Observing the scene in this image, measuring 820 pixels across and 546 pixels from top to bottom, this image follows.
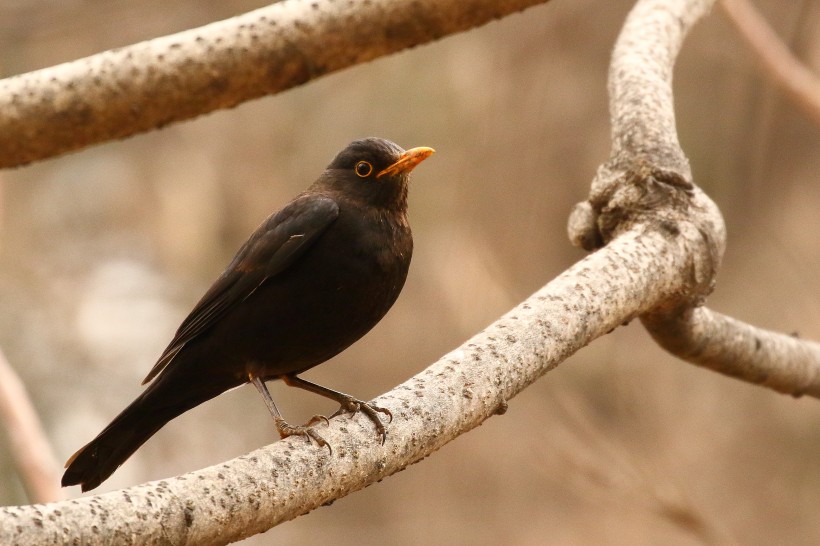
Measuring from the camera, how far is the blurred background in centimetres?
588

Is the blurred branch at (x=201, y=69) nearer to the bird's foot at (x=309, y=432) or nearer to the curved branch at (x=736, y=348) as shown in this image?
the bird's foot at (x=309, y=432)

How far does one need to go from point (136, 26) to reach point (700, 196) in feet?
17.5

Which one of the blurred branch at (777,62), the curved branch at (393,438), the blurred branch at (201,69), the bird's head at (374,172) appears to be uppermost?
the blurred branch at (777,62)

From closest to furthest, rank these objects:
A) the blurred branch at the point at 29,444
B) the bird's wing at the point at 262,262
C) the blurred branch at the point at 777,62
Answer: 1. the bird's wing at the point at 262,262
2. the blurred branch at the point at 29,444
3. the blurred branch at the point at 777,62

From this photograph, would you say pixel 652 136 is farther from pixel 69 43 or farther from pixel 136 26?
pixel 69 43

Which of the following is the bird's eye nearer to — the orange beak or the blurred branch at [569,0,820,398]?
the orange beak

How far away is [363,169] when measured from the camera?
3.88m

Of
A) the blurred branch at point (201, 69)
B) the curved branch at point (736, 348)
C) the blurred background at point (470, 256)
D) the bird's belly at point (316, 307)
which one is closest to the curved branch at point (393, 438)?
the curved branch at point (736, 348)

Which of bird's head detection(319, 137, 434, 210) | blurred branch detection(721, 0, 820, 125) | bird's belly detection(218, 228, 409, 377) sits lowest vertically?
bird's belly detection(218, 228, 409, 377)

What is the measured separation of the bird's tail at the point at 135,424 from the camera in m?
3.38

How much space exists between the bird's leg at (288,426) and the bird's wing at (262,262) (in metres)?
0.26

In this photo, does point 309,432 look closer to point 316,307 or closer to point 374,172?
point 316,307

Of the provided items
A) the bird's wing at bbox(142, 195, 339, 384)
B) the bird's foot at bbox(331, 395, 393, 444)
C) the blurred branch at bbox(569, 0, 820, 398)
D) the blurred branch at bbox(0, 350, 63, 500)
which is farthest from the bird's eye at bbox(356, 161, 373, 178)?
the blurred branch at bbox(0, 350, 63, 500)

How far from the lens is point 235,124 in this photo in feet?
29.1
